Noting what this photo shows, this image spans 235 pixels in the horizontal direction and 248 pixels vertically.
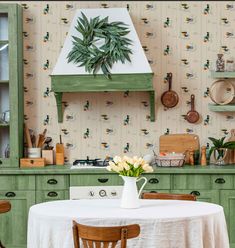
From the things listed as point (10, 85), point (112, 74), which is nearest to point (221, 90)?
point (112, 74)

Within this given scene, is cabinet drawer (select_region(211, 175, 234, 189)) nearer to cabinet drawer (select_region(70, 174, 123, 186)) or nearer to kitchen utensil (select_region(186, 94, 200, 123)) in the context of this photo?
kitchen utensil (select_region(186, 94, 200, 123))

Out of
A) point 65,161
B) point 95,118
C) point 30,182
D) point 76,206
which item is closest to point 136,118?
point 95,118

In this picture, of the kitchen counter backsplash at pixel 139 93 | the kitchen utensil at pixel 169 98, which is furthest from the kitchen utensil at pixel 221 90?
the kitchen utensil at pixel 169 98

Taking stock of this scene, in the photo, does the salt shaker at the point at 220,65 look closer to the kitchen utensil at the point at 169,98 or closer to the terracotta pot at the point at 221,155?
the kitchen utensil at the point at 169,98

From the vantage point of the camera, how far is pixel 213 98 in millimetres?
6824

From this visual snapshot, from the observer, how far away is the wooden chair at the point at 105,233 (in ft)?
13.4

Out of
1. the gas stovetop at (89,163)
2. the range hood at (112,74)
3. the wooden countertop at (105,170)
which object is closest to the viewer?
the wooden countertop at (105,170)

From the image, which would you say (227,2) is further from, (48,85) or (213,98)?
(48,85)

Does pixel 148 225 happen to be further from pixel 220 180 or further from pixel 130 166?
pixel 220 180

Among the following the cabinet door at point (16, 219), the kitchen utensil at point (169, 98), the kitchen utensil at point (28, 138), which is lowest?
the cabinet door at point (16, 219)

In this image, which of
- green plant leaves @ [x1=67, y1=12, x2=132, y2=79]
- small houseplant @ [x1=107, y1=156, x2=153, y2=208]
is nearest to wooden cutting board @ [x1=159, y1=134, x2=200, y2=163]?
green plant leaves @ [x1=67, y1=12, x2=132, y2=79]

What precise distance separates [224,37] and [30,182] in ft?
7.88

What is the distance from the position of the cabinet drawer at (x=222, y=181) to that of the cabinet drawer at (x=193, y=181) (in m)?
0.05

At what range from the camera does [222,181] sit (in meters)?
6.36
